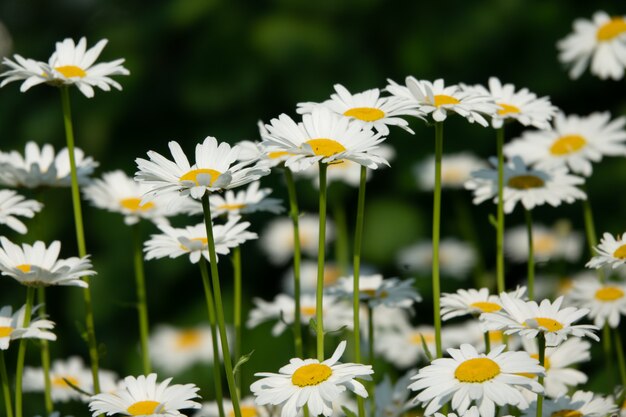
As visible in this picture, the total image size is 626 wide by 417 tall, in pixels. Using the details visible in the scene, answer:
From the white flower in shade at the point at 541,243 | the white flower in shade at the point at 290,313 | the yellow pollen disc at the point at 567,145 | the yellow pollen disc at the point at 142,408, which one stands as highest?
the yellow pollen disc at the point at 567,145

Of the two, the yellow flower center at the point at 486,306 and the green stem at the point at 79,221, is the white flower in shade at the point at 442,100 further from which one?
the green stem at the point at 79,221

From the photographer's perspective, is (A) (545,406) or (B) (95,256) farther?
(B) (95,256)

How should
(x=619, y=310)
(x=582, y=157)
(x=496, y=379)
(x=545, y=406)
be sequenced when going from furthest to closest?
(x=582, y=157)
(x=619, y=310)
(x=545, y=406)
(x=496, y=379)

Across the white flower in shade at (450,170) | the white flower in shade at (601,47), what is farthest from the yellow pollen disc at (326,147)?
the white flower in shade at (450,170)

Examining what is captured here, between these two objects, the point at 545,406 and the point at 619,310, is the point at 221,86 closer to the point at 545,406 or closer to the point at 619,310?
the point at 619,310

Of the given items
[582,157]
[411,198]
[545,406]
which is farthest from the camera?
[411,198]

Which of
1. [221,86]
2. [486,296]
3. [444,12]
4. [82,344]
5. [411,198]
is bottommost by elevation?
[82,344]

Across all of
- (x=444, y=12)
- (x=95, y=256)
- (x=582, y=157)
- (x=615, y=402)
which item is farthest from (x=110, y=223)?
(x=615, y=402)
